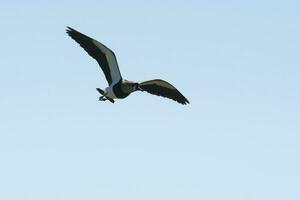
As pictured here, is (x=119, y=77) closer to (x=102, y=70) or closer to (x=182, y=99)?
(x=102, y=70)

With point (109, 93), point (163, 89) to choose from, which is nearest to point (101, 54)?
point (109, 93)

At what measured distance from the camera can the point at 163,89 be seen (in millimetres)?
35719

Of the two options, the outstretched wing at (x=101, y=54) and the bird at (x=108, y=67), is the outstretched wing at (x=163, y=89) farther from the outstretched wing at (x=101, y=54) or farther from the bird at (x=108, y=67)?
the outstretched wing at (x=101, y=54)

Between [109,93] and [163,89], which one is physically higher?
[163,89]

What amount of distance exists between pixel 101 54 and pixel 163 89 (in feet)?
Answer: 16.0

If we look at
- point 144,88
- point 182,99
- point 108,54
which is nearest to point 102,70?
point 108,54

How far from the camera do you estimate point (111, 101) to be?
1208 inches

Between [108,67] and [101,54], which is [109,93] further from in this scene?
[101,54]

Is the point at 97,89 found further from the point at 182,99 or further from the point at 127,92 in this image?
the point at 182,99

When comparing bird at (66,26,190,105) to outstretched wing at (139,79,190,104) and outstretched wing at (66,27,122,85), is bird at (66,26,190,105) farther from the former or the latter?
outstretched wing at (139,79,190,104)

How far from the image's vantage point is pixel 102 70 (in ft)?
106

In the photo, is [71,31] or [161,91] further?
[161,91]

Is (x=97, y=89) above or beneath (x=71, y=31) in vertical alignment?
beneath

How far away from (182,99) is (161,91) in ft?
6.04
